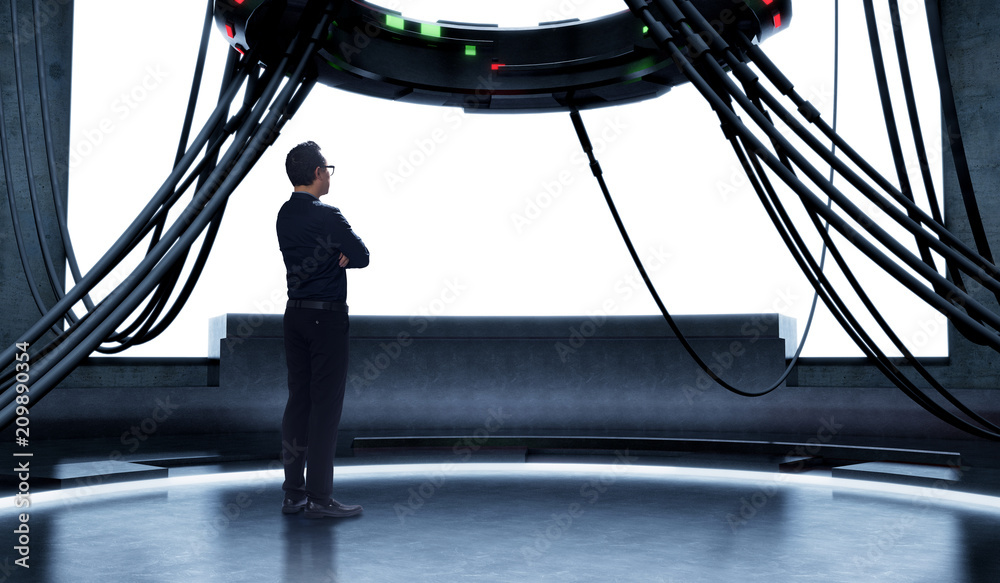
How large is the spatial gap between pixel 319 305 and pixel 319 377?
40 centimetres

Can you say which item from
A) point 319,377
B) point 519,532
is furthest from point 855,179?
point 319,377

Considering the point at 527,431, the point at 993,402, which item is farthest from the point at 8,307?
the point at 993,402

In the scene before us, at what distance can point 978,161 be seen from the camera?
831 centimetres

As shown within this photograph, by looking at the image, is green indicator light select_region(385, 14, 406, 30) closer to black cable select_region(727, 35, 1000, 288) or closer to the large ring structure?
the large ring structure

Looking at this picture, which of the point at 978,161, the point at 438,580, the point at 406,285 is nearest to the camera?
the point at 438,580

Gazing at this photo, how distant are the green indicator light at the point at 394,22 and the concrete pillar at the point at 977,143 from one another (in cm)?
638

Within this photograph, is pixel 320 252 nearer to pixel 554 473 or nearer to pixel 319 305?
pixel 319 305

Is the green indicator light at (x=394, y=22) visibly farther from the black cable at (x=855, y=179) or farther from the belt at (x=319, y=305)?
the black cable at (x=855, y=179)

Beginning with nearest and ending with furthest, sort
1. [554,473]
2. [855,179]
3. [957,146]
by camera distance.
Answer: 1. [855,179]
2. [957,146]
3. [554,473]

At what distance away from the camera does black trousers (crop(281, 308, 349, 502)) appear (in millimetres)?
4160

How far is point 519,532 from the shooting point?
12.6 ft

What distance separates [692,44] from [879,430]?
6503mm

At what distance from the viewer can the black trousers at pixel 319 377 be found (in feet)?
13.6

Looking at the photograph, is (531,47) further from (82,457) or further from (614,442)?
(82,457)
